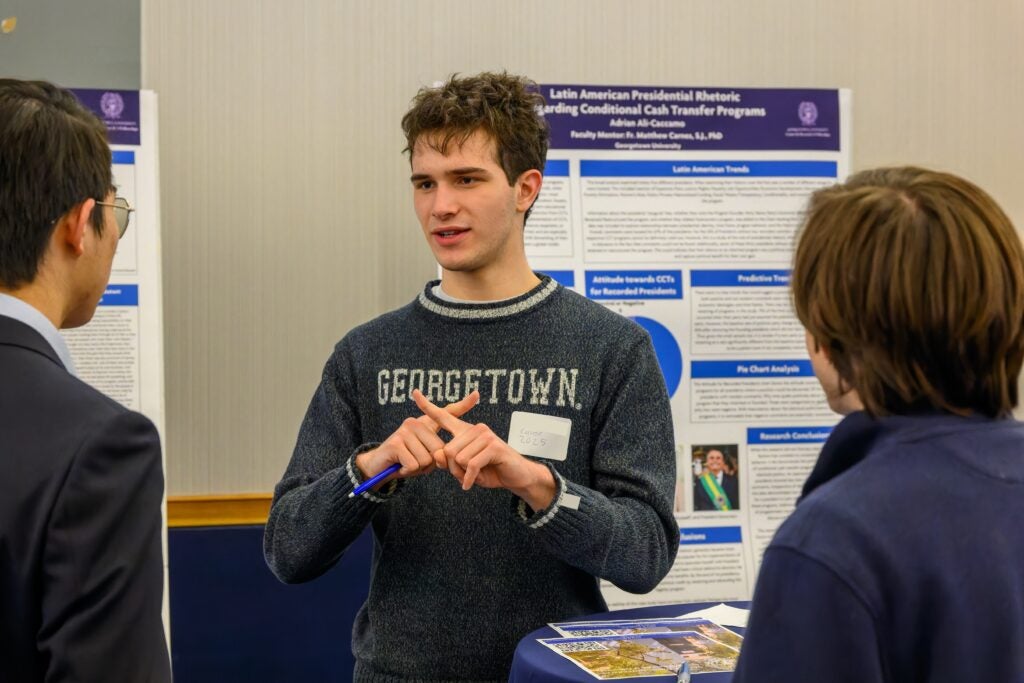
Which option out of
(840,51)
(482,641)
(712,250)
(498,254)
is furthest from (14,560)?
(840,51)

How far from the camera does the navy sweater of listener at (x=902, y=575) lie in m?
0.94

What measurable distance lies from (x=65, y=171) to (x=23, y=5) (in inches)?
117

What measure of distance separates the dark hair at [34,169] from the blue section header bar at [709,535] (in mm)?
2506

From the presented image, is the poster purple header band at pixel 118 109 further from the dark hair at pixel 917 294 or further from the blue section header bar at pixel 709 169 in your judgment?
the dark hair at pixel 917 294

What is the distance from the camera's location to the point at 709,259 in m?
3.54

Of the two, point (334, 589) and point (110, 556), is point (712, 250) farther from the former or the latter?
point (110, 556)

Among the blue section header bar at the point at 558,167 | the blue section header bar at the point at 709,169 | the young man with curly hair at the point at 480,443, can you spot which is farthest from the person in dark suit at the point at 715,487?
the young man with curly hair at the point at 480,443

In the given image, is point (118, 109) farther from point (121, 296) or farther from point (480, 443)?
point (480, 443)

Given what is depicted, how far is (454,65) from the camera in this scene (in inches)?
160

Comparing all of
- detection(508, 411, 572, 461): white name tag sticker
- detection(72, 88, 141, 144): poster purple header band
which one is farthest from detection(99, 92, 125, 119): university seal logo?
detection(508, 411, 572, 461): white name tag sticker

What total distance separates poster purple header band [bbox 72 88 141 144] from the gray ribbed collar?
1.62 metres

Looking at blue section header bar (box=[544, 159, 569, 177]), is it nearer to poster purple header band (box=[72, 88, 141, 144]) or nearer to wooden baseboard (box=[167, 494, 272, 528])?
poster purple header band (box=[72, 88, 141, 144])

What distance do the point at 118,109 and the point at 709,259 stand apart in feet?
6.24

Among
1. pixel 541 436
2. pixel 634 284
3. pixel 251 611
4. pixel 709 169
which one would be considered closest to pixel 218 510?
pixel 251 611
